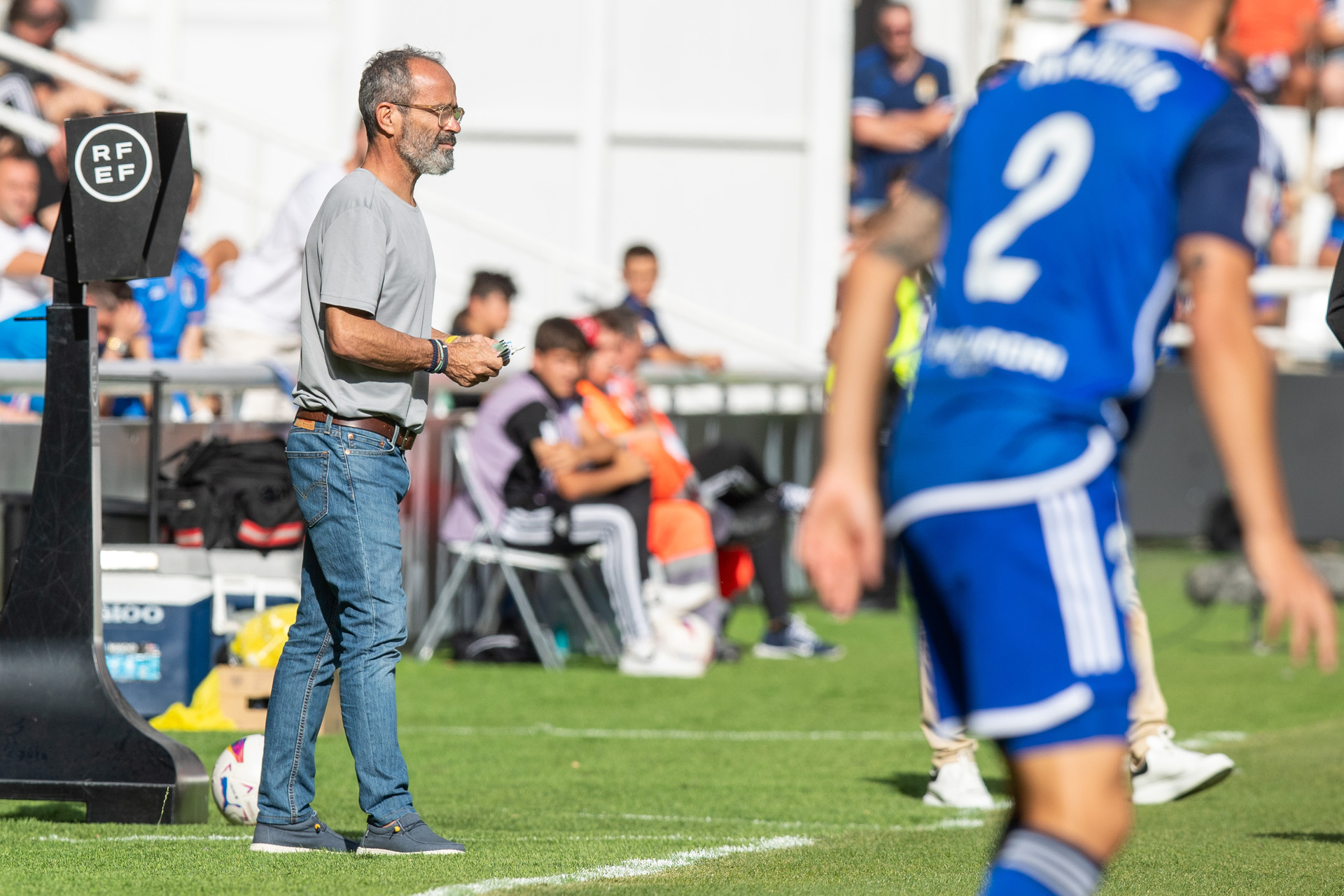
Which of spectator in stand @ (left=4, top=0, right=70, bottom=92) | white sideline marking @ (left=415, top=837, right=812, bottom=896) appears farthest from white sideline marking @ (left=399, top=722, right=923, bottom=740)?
spectator in stand @ (left=4, top=0, right=70, bottom=92)

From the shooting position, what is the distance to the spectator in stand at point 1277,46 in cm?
1914

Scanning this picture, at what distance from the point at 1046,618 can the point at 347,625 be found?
8.92ft

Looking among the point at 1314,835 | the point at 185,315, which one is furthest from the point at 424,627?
the point at 1314,835

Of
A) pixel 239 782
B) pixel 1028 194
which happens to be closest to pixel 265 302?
pixel 239 782

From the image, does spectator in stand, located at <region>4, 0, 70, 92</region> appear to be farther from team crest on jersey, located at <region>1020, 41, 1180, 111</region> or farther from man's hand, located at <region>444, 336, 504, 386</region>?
team crest on jersey, located at <region>1020, 41, 1180, 111</region>

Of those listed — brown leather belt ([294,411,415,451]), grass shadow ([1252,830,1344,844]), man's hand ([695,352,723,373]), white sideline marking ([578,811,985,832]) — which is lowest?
white sideline marking ([578,811,985,832])

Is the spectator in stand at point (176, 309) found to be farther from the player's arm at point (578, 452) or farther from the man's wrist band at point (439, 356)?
the man's wrist band at point (439, 356)

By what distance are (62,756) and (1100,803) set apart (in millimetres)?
3805

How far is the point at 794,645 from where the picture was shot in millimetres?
11320

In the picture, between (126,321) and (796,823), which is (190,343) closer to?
(126,321)

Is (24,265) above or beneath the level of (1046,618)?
above

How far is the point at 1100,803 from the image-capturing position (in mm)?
2613

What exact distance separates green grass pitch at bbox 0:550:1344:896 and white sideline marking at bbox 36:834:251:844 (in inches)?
0.6

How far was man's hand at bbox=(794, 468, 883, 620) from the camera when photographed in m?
2.75
